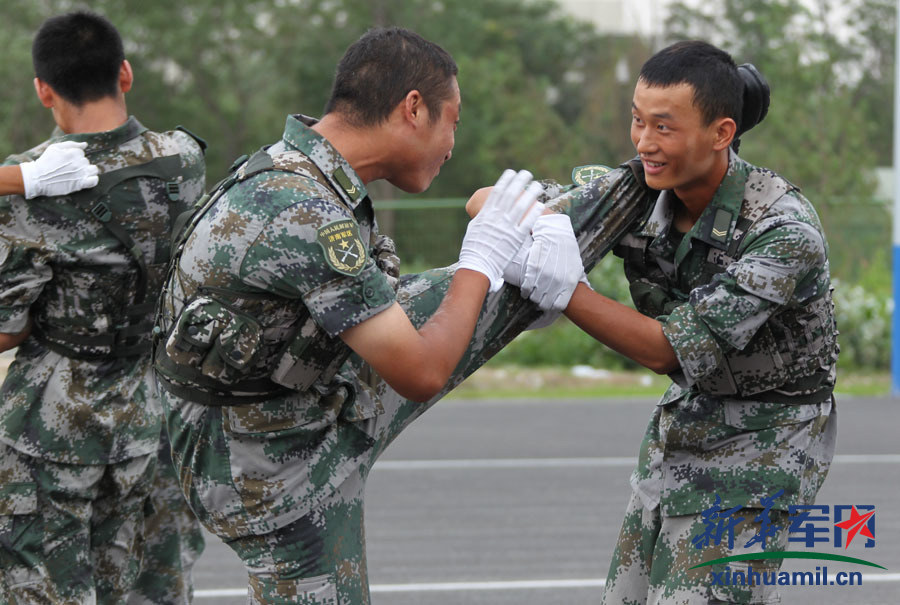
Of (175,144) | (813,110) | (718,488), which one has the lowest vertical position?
(718,488)

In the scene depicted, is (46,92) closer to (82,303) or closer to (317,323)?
(82,303)

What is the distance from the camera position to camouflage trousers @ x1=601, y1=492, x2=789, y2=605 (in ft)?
10.5

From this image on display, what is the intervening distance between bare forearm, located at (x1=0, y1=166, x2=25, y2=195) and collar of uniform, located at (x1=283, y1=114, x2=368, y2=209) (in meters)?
1.33

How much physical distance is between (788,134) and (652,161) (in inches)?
546

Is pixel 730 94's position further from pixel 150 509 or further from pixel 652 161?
pixel 150 509

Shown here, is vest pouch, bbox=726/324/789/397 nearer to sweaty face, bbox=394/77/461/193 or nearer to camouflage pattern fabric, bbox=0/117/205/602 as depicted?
sweaty face, bbox=394/77/461/193

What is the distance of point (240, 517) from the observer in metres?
2.96

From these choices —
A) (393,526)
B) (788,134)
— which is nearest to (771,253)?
(393,526)

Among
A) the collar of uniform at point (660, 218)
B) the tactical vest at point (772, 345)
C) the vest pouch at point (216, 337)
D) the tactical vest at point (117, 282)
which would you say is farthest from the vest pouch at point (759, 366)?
Answer: the tactical vest at point (117, 282)

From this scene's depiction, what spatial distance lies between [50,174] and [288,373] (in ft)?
4.77

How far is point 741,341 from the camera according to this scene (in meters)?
3.12

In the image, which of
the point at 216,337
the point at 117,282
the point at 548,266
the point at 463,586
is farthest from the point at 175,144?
the point at 463,586

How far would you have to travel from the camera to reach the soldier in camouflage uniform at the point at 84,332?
391cm

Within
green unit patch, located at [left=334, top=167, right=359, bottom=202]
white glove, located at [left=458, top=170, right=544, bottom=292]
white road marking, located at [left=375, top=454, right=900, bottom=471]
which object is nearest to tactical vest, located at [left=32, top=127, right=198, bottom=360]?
green unit patch, located at [left=334, top=167, right=359, bottom=202]
